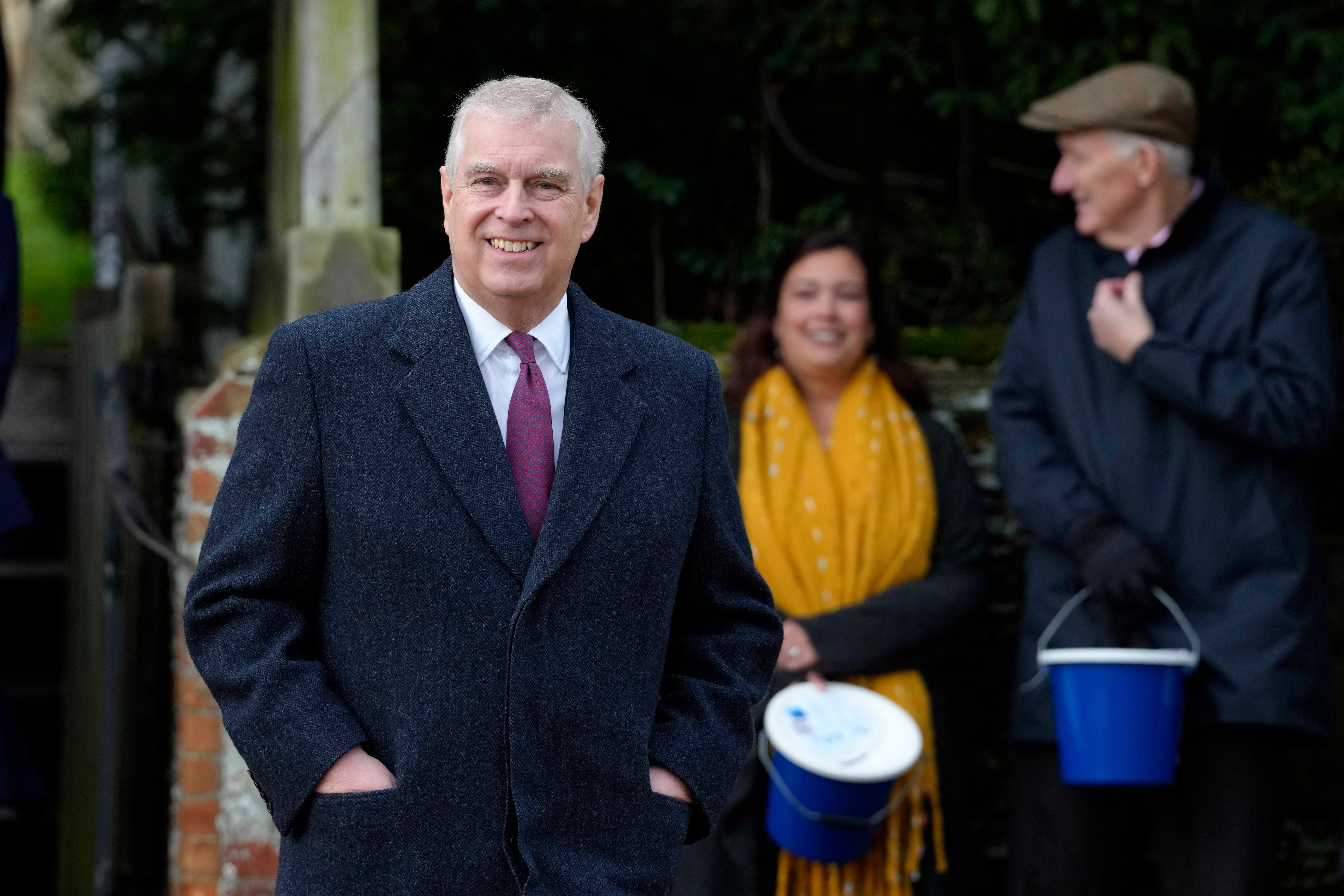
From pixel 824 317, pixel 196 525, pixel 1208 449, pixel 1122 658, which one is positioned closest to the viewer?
pixel 1122 658

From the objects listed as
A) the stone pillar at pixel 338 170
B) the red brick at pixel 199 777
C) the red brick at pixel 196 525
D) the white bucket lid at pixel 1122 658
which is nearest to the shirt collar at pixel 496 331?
the white bucket lid at pixel 1122 658

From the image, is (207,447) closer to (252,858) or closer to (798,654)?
(252,858)

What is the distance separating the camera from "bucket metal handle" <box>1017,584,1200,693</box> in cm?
318

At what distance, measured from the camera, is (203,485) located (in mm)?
3611

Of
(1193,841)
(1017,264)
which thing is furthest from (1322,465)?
(1193,841)

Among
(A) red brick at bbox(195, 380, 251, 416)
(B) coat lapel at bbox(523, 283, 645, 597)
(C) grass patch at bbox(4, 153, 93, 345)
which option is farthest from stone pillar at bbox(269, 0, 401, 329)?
(C) grass patch at bbox(4, 153, 93, 345)

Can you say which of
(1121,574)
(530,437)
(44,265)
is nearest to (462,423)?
(530,437)

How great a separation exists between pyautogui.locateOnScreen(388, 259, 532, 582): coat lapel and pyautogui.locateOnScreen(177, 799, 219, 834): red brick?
204cm

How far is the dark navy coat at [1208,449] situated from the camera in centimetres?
318

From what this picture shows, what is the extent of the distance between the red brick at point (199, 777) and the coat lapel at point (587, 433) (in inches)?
77.9

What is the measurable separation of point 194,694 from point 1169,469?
220 cm

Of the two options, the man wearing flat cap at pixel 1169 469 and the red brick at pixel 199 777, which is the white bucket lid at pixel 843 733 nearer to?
the man wearing flat cap at pixel 1169 469

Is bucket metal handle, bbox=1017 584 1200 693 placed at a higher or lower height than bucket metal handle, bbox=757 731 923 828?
higher

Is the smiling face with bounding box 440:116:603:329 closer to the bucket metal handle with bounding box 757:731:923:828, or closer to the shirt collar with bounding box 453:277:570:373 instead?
the shirt collar with bounding box 453:277:570:373
